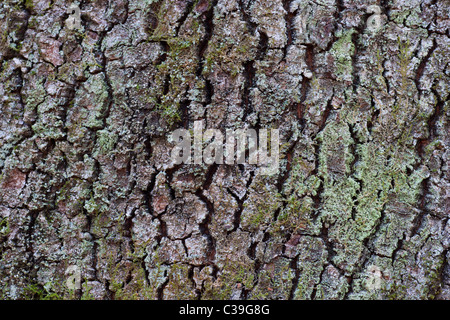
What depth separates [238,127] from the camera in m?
1.25

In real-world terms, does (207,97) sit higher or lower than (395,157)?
higher

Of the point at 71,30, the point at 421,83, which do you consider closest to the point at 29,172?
the point at 71,30

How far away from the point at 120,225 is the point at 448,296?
128 centimetres

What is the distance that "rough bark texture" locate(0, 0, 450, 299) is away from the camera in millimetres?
1255

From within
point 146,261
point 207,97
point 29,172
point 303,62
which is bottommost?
point 146,261

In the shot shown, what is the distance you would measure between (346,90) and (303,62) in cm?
19

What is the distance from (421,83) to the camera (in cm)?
127

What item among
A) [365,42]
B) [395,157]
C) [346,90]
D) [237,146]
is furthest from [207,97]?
[395,157]

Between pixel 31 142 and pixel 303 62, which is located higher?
pixel 303 62

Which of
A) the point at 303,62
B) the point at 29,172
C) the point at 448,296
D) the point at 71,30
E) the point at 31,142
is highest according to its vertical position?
the point at 71,30

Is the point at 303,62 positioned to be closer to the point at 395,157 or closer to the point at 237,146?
the point at 237,146

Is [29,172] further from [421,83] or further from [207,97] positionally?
[421,83]

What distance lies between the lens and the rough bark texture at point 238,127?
4.12ft

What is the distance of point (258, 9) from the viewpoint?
1236 millimetres
